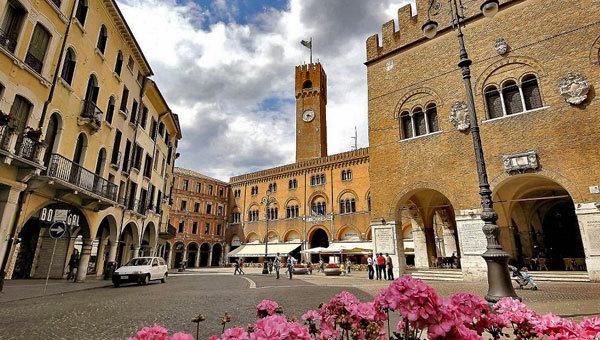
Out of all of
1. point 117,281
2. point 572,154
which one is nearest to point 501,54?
point 572,154

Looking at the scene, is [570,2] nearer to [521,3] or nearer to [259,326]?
[521,3]

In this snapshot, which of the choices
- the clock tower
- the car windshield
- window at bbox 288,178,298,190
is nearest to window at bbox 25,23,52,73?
the car windshield

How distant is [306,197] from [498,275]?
118ft

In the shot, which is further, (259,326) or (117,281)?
(117,281)

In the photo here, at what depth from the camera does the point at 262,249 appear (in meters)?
43.7

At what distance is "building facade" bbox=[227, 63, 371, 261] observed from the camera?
38.5 metres

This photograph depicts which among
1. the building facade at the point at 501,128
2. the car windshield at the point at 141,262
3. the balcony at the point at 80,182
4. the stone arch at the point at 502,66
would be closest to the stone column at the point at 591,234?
the building facade at the point at 501,128

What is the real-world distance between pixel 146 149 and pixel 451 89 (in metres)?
20.4

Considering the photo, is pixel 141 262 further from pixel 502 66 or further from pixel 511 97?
pixel 502 66

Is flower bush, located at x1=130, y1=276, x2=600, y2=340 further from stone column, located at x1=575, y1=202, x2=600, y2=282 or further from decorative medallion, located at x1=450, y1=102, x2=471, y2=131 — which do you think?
decorative medallion, located at x1=450, y1=102, x2=471, y2=131

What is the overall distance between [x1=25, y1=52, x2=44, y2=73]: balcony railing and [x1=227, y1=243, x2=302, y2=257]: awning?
107ft

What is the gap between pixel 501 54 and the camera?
645 inches

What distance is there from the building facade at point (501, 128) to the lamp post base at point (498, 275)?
30.1ft

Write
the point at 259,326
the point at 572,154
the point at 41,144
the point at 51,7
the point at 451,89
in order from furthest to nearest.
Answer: the point at 451,89
the point at 572,154
the point at 51,7
the point at 41,144
the point at 259,326
